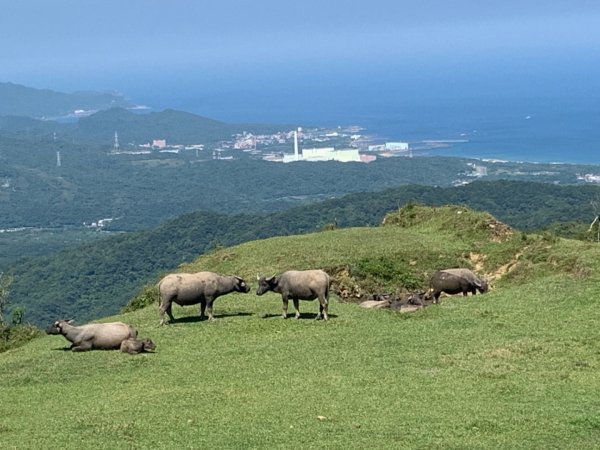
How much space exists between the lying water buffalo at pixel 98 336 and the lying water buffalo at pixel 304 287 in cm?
399

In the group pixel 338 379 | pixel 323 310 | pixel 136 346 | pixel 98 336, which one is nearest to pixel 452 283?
pixel 323 310

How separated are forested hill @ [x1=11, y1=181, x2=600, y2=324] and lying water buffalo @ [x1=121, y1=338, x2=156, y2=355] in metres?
54.3

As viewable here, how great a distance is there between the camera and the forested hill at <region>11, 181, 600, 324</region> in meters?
79.1

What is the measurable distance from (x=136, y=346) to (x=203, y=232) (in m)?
73.9

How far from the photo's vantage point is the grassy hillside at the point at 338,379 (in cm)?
1375

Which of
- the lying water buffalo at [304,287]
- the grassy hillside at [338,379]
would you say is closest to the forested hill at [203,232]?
the lying water buffalo at [304,287]

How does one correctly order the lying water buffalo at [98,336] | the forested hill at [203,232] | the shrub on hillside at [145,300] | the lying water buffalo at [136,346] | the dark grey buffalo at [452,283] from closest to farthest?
the lying water buffalo at [136,346] < the lying water buffalo at [98,336] < the dark grey buffalo at [452,283] < the shrub on hillside at [145,300] < the forested hill at [203,232]

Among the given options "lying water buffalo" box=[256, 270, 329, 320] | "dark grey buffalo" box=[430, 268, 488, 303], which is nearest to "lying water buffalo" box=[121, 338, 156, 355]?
"lying water buffalo" box=[256, 270, 329, 320]

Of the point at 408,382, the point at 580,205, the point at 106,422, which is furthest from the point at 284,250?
the point at 580,205

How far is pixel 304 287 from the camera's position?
Result: 74.7ft

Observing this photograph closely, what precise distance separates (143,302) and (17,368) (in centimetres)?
1100

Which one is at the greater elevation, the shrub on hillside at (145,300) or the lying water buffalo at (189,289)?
the lying water buffalo at (189,289)

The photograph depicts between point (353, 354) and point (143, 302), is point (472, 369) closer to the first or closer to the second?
point (353, 354)

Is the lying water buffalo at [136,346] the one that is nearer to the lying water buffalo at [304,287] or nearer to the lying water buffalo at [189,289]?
the lying water buffalo at [189,289]
